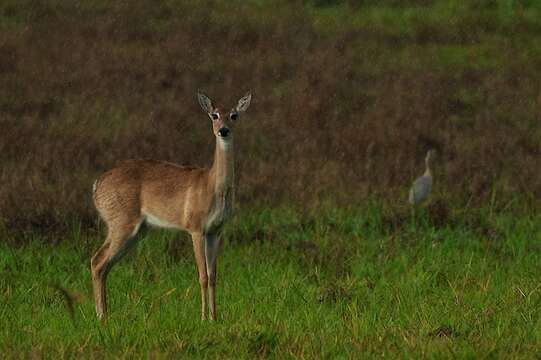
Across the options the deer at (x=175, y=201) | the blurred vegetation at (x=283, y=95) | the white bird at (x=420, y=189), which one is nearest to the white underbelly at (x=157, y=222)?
the deer at (x=175, y=201)

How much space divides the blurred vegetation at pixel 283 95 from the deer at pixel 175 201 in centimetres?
204

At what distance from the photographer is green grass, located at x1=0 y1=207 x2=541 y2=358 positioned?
6797 millimetres

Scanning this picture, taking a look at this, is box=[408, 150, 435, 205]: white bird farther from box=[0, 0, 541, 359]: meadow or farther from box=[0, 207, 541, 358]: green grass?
box=[0, 207, 541, 358]: green grass

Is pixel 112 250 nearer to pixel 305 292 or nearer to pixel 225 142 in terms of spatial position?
pixel 225 142

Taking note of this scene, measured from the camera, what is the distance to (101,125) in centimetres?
1600

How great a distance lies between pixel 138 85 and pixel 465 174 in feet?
19.4

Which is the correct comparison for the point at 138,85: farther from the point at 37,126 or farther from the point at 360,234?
the point at 360,234

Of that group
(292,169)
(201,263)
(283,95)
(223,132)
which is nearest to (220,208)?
(201,263)

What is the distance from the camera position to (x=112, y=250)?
8781mm

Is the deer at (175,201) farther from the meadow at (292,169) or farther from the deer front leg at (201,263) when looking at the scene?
the meadow at (292,169)

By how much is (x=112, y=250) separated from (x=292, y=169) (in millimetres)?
5142

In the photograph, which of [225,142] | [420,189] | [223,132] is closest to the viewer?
[223,132]

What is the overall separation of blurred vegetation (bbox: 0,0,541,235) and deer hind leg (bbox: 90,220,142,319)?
207 cm

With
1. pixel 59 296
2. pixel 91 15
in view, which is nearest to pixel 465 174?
A: pixel 59 296
